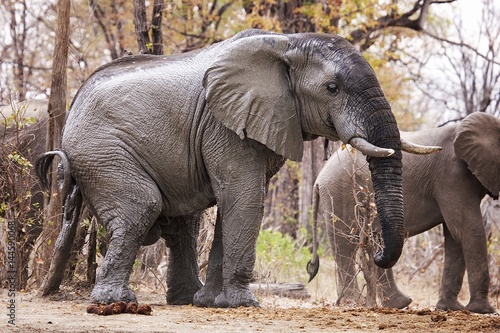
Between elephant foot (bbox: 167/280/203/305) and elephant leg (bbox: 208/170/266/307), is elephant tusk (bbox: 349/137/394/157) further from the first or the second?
elephant foot (bbox: 167/280/203/305)

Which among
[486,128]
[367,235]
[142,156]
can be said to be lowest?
[367,235]

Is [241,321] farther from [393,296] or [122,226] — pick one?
[393,296]

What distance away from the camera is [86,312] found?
22.7 feet

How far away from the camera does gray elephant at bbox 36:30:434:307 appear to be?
24.6 ft

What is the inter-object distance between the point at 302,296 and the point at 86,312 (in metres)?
4.84

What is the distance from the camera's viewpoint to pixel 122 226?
7559mm

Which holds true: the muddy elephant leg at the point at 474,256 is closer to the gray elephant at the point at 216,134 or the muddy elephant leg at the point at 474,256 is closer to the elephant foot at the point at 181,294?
the gray elephant at the point at 216,134

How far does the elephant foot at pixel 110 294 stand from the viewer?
745 centimetres

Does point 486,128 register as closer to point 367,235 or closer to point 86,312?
point 367,235

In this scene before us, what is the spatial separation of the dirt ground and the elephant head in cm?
87

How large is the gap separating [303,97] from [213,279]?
1736 millimetres

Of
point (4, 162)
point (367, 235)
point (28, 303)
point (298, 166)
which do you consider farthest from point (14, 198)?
point (298, 166)

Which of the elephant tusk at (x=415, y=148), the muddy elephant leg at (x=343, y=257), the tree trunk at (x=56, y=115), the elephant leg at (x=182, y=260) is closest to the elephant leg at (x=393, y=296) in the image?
the muddy elephant leg at (x=343, y=257)

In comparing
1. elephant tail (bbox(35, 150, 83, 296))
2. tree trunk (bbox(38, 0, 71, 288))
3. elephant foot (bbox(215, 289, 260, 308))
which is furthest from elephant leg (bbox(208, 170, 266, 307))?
tree trunk (bbox(38, 0, 71, 288))
